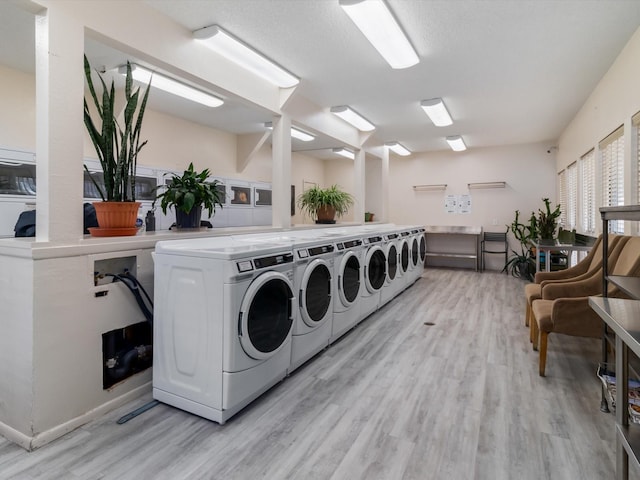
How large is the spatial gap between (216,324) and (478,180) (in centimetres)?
685

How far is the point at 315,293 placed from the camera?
→ 105 inches

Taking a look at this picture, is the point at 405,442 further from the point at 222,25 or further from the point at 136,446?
the point at 222,25

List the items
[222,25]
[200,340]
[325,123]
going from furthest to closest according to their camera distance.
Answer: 1. [325,123]
2. [222,25]
3. [200,340]

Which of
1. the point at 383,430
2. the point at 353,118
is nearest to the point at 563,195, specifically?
the point at 353,118

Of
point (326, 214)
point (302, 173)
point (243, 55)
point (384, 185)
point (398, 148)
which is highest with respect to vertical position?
point (398, 148)

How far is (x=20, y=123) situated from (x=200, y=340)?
10.7 feet

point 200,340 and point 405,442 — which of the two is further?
point 200,340

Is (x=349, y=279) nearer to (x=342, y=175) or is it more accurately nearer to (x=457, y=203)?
(x=457, y=203)

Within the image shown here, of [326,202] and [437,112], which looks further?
[326,202]

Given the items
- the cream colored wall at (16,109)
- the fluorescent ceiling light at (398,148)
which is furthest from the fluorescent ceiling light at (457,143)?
the cream colored wall at (16,109)

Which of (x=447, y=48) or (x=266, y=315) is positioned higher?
(x=447, y=48)

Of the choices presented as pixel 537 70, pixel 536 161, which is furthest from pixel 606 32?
pixel 536 161

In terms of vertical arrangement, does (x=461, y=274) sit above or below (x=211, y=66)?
below

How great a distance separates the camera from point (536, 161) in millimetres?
6770
